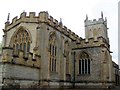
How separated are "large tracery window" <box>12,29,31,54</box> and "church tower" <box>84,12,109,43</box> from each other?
28.3 metres

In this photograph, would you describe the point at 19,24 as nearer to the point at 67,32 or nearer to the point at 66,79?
the point at 67,32

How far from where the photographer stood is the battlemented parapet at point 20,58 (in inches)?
605

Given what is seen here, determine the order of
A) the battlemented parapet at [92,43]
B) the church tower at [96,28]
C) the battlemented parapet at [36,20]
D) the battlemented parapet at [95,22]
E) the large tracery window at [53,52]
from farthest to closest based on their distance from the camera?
the battlemented parapet at [95,22] → the church tower at [96,28] → the battlemented parapet at [92,43] → the large tracery window at [53,52] → the battlemented parapet at [36,20]

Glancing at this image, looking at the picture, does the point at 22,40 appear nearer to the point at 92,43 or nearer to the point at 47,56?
the point at 47,56

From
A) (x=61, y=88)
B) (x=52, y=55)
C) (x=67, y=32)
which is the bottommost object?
(x=61, y=88)

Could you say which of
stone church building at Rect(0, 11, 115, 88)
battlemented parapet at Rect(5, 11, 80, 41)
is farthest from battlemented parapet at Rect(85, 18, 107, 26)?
battlemented parapet at Rect(5, 11, 80, 41)

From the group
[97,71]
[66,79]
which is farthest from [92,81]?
[66,79]

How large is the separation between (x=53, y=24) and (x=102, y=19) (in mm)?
27389

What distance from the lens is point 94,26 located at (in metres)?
48.8

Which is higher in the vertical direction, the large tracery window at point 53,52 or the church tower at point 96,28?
the church tower at point 96,28

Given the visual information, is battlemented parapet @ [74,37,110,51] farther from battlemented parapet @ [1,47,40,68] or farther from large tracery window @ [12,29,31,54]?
battlemented parapet @ [1,47,40,68]

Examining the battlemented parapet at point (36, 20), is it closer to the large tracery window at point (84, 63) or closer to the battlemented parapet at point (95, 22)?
the large tracery window at point (84, 63)

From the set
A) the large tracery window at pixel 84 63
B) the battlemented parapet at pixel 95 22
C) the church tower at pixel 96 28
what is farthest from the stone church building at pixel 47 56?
the battlemented parapet at pixel 95 22

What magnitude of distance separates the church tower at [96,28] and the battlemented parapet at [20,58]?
3036cm
